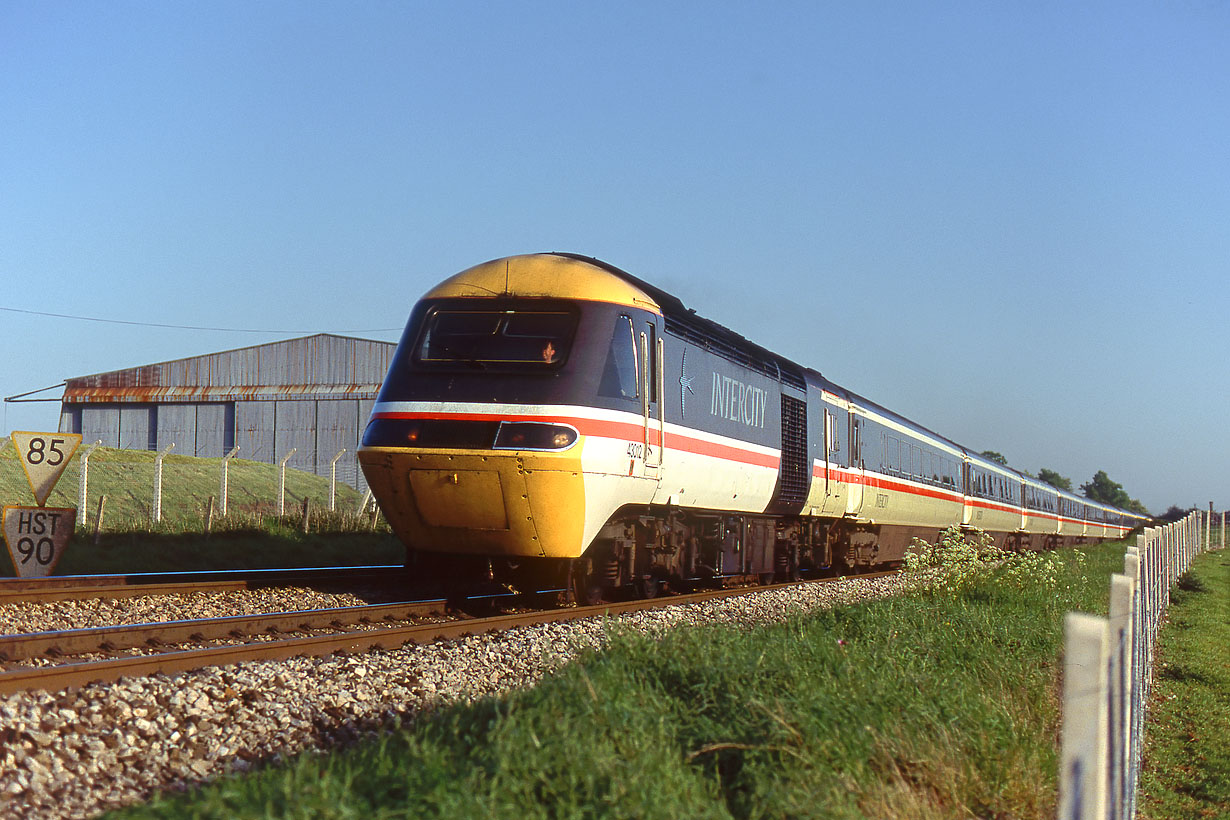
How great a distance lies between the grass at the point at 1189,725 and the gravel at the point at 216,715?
3746 millimetres

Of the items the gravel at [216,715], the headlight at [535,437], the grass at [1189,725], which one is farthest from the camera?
the headlight at [535,437]

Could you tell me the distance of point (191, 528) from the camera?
749 inches

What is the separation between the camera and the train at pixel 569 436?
9805 millimetres

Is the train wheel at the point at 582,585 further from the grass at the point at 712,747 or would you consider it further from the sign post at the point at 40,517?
the sign post at the point at 40,517

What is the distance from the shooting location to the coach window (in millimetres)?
10234

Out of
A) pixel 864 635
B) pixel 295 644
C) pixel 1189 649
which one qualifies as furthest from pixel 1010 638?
pixel 295 644

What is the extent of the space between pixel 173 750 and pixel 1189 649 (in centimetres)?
1109

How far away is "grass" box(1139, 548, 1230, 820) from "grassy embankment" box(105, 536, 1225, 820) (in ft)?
2.47

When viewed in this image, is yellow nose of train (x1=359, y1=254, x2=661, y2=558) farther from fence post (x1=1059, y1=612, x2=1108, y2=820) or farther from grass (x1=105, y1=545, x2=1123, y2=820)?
fence post (x1=1059, y1=612, x2=1108, y2=820)

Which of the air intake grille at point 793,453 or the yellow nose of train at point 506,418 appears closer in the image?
the yellow nose of train at point 506,418

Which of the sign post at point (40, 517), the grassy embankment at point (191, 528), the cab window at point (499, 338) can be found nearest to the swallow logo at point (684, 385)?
the cab window at point (499, 338)

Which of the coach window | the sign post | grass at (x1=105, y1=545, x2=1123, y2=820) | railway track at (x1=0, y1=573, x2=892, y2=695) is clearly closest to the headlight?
the coach window

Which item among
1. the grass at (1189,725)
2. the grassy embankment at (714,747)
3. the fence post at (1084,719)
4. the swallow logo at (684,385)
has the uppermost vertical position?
the swallow logo at (684,385)

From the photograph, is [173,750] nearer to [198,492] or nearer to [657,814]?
[657,814]
